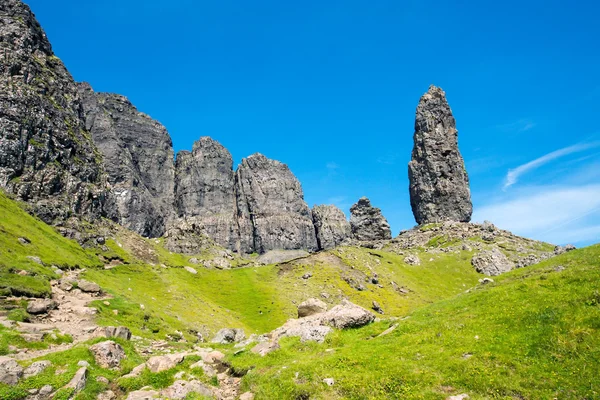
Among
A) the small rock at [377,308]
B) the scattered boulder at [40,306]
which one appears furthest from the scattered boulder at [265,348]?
the small rock at [377,308]

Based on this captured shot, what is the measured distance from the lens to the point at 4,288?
3450cm

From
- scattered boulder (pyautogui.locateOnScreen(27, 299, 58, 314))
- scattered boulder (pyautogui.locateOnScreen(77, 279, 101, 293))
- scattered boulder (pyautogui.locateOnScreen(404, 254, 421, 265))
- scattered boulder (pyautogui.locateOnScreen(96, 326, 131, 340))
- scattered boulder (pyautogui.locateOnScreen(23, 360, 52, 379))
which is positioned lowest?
scattered boulder (pyautogui.locateOnScreen(23, 360, 52, 379))

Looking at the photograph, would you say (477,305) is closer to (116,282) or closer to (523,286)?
(523,286)

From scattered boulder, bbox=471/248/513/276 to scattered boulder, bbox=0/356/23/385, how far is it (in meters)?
149

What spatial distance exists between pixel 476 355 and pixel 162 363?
60.6ft

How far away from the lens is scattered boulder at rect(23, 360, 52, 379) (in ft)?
62.8

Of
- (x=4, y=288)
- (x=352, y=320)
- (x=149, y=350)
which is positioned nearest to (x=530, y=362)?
(x=352, y=320)

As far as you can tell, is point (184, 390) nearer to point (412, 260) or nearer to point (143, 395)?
point (143, 395)

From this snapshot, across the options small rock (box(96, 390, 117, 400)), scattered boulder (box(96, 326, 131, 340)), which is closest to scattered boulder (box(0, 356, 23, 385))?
small rock (box(96, 390, 117, 400))

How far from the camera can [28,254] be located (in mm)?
58406

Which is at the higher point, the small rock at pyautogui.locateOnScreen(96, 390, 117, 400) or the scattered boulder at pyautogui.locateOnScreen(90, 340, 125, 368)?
the scattered boulder at pyautogui.locateOnScreen(90, 340, 125, 368)

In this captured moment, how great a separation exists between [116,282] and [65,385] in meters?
52.8

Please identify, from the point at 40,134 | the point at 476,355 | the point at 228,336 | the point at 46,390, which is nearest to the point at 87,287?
the point at 228,336

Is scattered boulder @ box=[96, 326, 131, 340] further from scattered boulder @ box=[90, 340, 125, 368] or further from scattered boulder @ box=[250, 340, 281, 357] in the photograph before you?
scattered boulder @ box=[250, 340, 281, 357]
